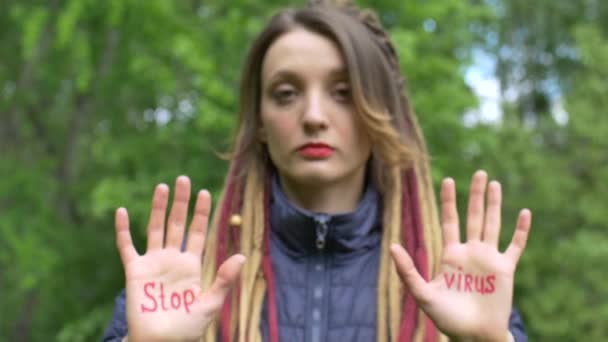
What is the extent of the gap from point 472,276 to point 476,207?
16 cm

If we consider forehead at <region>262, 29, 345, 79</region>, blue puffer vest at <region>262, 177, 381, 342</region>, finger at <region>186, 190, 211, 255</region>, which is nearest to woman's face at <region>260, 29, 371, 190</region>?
forehead at <region>262, 29, 345, 79</region>

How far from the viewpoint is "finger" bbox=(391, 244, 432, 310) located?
5.46ft

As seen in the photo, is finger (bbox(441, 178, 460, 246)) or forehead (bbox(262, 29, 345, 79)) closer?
finger (bbox(441, 178, 460, 246))

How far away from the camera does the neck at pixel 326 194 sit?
1.99 metres

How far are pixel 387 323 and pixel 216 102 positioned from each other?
12.9ft

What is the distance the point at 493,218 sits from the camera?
1735mm

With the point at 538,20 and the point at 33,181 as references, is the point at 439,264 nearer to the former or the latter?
the point at 33,181

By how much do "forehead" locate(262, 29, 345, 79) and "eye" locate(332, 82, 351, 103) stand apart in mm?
43

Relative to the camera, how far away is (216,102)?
5.57m

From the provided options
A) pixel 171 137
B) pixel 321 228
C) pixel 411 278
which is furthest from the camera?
pixel 171 137

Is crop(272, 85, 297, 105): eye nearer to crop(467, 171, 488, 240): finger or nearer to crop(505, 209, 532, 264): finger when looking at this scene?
crop(467, 171, 488, 240): finger

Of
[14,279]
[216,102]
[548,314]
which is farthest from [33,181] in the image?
[548,314]

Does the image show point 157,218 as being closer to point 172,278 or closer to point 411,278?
point 172,278

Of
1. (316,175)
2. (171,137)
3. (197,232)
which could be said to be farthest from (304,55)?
(171,137)
